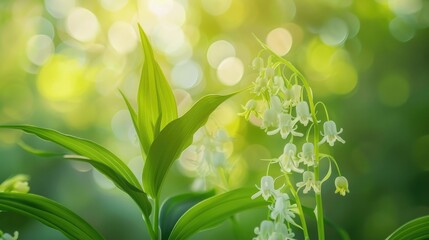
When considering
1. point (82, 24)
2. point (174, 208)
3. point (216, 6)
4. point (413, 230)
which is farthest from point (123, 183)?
point (82, 24)

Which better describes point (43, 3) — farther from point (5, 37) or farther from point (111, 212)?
point (111, 212)

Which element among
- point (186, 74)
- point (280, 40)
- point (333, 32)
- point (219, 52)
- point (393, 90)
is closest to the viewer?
point (393, 90)

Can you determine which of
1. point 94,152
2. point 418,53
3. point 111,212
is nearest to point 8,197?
point 94,152

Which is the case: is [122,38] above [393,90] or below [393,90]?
above

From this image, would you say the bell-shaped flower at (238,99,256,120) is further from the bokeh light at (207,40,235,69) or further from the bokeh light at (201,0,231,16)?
the bokeh light at (201,0,231,16)

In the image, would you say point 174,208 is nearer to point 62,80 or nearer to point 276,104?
point 276,104

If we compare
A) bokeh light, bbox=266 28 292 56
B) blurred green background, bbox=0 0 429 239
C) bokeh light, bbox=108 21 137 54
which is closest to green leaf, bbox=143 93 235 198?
blurred green background, bbox=0 0 429 239

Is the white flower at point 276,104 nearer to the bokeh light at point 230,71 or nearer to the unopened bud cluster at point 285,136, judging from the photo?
the unopened bud cluster at point 285,136

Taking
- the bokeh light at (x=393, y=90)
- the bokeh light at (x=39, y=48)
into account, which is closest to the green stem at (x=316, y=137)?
the bokeh light at (x=393, y=90)
